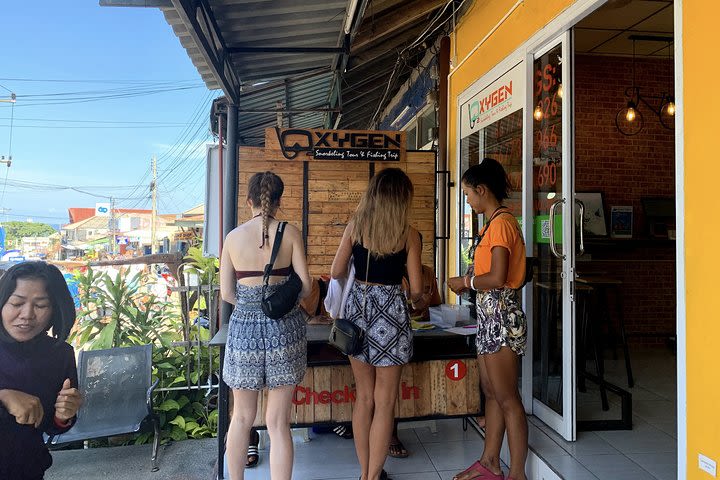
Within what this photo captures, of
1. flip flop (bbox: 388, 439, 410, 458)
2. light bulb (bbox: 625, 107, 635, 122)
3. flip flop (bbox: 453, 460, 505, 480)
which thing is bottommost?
flip flop (bbox: 388, 439, 410, 458)

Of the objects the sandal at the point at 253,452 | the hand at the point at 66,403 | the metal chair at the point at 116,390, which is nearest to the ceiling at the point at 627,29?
the sandal at the point at 253,452

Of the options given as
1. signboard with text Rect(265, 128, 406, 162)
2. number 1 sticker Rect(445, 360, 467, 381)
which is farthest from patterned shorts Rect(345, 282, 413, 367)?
signboard with text Rect(265, 128, 406, 162)

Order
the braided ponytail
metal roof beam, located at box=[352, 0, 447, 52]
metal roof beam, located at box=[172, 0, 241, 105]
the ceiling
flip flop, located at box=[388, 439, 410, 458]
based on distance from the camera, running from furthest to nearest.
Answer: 1. metal roof beam, located at box=[352, 0, 447, 52]
2. the ceiling
3. flip flop, located at box=[388, 439, 410, 458]
4. metal roof beam, located at box=[172, 0, 241, 105]
5. the braided ponytail

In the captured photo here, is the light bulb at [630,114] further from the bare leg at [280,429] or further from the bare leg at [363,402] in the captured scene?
the bare leg at [280,429]

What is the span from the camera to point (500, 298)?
2.20 m

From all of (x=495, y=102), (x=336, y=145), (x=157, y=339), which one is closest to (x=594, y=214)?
(x=495, y=102)

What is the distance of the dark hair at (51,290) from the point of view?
1126mm

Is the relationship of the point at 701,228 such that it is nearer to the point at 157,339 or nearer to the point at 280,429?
the point at 280,429

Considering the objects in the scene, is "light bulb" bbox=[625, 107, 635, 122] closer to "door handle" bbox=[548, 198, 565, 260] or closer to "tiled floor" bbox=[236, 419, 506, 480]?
"door handle" bbox=[548, 198, 565, 260]

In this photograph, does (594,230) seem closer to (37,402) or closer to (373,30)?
(373,30)

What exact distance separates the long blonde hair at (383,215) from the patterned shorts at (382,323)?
200 mm

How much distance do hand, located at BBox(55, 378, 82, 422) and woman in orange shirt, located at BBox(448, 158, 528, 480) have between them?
5.36 feet

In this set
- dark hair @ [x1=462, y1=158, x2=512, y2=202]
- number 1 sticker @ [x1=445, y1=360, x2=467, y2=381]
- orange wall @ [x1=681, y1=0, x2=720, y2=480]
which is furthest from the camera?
number 1 sticker @ [x1=445, y1=360, x2=467, y2=381]

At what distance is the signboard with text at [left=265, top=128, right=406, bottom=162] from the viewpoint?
4613mm
